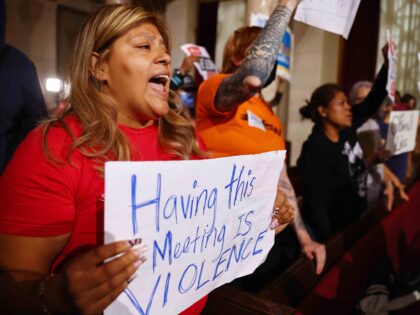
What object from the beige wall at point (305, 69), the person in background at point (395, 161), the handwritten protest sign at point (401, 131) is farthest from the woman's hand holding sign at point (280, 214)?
the beige wall at point (305, 69)

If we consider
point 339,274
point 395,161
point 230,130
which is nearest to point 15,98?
point 230,130

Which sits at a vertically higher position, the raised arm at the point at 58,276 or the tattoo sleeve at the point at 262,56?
the tattoo sleeve at the point at 262,56

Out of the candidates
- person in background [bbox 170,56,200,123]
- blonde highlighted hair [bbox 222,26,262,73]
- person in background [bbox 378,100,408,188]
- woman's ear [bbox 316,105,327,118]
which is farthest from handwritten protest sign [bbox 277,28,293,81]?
person in background [bbox 378,100,408,188]

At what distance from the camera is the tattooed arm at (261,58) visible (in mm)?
1043

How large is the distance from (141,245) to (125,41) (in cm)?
49

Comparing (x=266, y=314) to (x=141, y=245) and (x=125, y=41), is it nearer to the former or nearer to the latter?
(x=141, y=245)

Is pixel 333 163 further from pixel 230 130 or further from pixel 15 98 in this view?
pixel 15 98

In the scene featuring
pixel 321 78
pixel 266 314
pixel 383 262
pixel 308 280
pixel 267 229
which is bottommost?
pixel 383 262

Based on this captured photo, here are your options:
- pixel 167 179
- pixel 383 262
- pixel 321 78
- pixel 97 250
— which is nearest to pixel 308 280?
pixel 383 262

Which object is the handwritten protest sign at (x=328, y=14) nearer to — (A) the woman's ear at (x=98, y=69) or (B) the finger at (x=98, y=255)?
(A) the woman's ear at (x=98, y=69)

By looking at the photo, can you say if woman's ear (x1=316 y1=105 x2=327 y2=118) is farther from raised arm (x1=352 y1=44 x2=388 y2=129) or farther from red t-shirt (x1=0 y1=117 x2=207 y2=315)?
red t-shirt (x1=0 y1=117 x2=207 y2=315)

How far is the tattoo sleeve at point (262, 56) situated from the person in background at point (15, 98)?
0.64 m

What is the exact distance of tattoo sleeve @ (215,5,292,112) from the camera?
3.43 feet

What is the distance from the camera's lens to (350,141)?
2.26 meters
